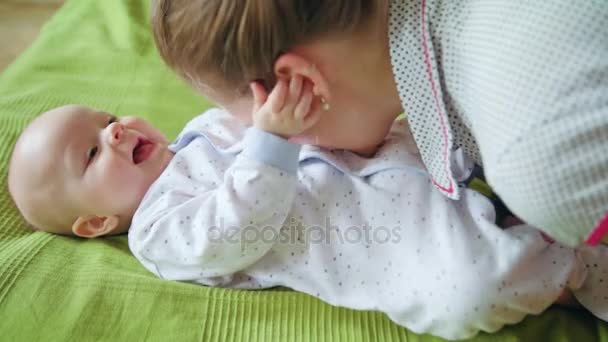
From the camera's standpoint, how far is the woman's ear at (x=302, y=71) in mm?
679

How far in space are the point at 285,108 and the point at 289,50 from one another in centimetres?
8

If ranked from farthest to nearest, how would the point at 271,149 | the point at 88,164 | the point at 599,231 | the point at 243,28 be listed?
1. the point at 88,164
2. the point at 271,149
3. the point at 243,28
4. the point at 599,231

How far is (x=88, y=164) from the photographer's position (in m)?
0.92

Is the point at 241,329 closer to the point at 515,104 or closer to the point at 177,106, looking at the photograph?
the point at 515,104

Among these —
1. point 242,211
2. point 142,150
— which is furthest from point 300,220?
point 142,150

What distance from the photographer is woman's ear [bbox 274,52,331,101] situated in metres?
0.68

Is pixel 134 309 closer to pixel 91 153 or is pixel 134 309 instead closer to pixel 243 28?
pixel 91 153

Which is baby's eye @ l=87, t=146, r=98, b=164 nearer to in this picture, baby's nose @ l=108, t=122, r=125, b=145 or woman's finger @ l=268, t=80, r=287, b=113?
baby's nose @ l=108, t=122, r=125, b=145

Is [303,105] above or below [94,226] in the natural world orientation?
above

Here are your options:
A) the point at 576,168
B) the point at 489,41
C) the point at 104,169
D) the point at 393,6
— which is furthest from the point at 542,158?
the point at 104,169

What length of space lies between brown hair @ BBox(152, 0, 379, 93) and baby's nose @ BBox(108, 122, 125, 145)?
0.27m

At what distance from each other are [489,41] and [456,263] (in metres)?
0.27

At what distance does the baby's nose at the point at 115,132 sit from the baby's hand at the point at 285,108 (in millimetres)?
306

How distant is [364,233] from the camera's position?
2.56 ft
